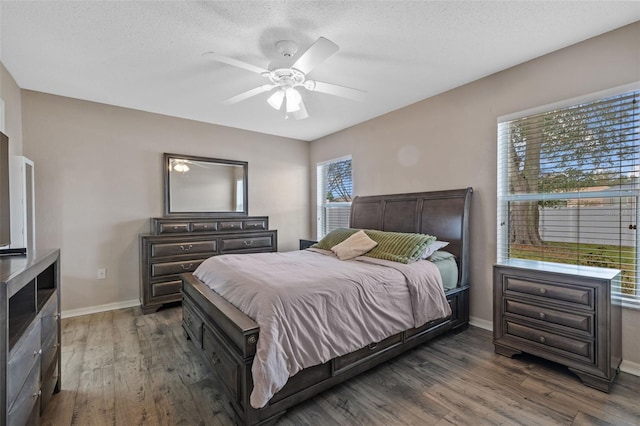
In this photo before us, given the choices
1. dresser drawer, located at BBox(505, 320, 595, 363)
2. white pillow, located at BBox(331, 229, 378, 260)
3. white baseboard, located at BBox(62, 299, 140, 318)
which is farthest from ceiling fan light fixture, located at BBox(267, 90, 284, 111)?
white baseboard, located at BBox(62, 299, 140, 318)

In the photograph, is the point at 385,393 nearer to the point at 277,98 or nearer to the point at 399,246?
the point at 399,246

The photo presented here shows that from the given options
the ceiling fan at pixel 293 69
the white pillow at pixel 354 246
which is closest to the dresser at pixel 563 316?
the white pillow at pixel 354 246

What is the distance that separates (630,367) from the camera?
215 centimetres

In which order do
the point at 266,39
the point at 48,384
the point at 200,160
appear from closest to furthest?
the point at 48,384
the point at 266,39
the point at 200,160

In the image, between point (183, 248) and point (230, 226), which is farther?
point (230, 226)

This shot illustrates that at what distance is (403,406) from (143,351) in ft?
7.25

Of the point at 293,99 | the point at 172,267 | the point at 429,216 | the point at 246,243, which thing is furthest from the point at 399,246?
the point at 172,267

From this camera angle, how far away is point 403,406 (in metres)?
1.83

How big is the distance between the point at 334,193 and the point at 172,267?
274 centimetres

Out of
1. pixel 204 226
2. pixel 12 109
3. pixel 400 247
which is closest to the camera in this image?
pixel 400 247

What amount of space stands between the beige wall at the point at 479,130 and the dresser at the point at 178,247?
1931 mm

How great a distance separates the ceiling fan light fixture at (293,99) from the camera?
2543mm

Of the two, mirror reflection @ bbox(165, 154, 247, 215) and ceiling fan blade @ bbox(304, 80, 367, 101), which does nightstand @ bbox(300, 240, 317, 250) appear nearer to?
mirror reflection @ bbox(165, 154, 247, 215)

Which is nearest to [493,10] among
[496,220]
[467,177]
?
[467,177]
